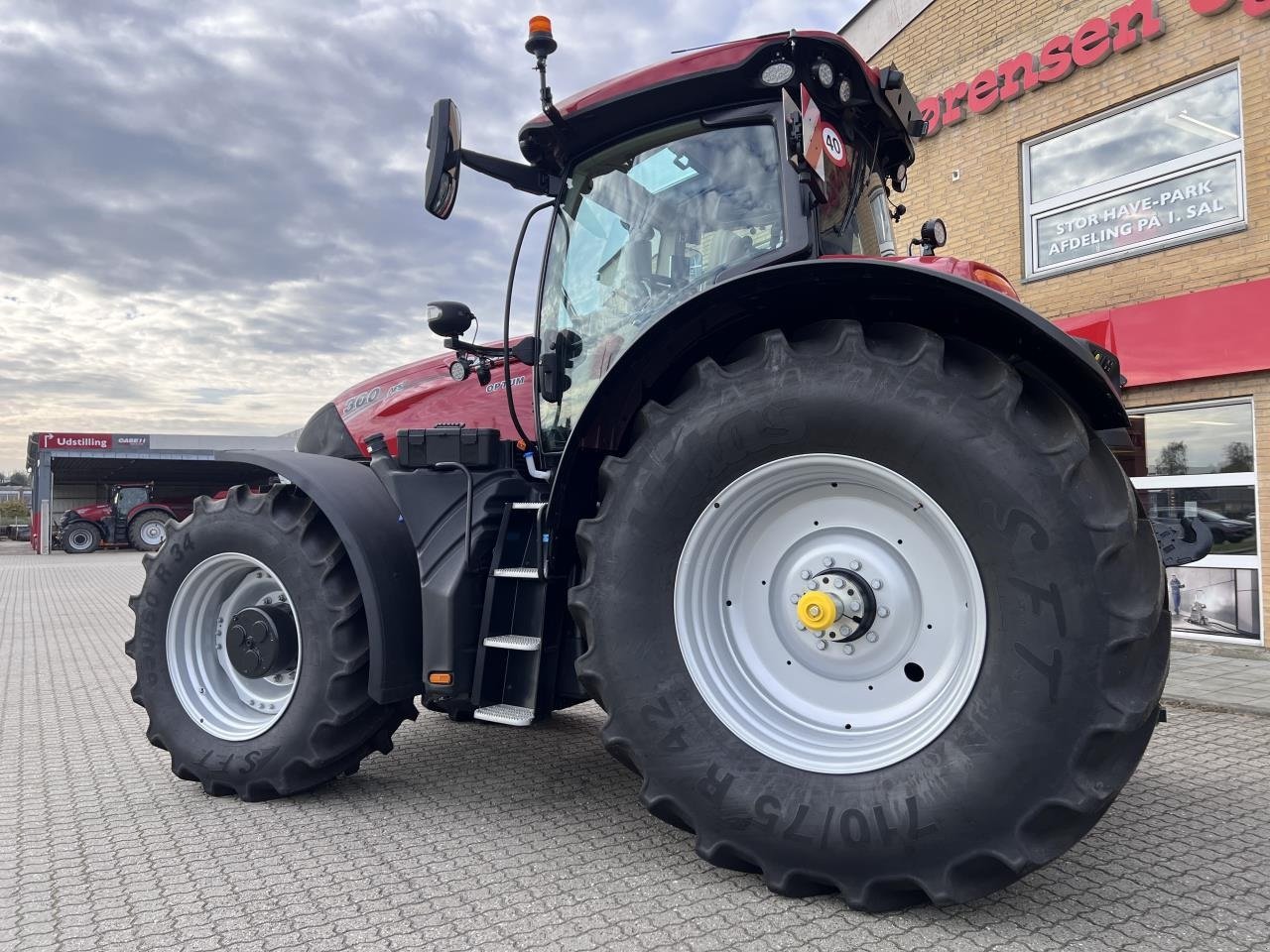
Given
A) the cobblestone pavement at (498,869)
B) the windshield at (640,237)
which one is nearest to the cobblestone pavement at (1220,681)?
the cobblestone pavement at (498,869)

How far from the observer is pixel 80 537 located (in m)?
27.7

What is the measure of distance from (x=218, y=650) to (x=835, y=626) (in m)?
2.59

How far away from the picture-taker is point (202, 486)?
108 ft

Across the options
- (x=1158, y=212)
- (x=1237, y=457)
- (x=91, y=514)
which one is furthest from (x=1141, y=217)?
(x=91, y=514)

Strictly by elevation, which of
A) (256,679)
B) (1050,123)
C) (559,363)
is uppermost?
(1050,123)

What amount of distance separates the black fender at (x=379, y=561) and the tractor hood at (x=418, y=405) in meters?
0.51

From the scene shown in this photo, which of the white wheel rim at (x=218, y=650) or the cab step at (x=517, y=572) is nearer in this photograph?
the cab step at (x=517, y=572)

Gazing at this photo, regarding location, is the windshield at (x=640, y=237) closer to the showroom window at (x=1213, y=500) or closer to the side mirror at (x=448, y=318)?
the side mirror at (x=448, y=318)

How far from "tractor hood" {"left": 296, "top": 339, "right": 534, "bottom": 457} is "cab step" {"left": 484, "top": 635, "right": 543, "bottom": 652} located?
0.97 m

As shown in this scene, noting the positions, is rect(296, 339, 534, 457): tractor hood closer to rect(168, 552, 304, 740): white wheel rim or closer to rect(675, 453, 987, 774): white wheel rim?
rect(168, 552, 304, 740): white wheel rim

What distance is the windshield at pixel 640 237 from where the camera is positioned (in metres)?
2.97

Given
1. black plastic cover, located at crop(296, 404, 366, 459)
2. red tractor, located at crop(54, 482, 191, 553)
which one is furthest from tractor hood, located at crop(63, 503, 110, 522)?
black plastic cover, located at crop(296, 404, 366, 459)

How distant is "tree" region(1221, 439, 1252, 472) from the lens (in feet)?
24.9

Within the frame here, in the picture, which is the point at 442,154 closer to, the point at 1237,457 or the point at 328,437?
the point at 328,437
